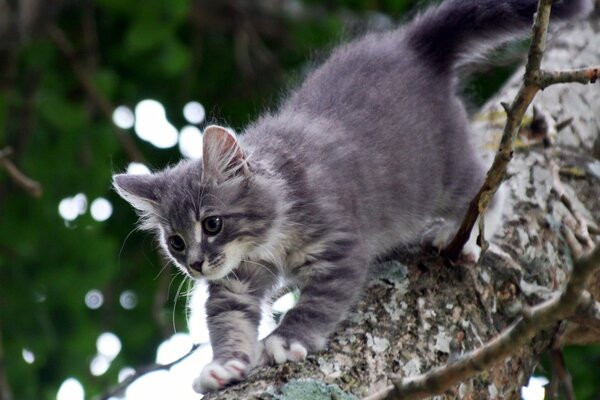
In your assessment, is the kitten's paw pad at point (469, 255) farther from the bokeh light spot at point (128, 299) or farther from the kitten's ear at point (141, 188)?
the bokeh light spot at point (128, 299)

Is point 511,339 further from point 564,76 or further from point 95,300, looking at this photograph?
point 95,300

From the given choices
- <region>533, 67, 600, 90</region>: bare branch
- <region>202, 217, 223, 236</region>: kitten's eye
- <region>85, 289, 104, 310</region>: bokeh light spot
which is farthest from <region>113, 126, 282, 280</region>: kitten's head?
<region>85, 289, 104, 310</region>: bokeh light spot

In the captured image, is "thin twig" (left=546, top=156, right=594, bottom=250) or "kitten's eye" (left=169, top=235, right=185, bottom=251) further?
"kitten's eye" (left=169, top=235, right=185, bottom=251)

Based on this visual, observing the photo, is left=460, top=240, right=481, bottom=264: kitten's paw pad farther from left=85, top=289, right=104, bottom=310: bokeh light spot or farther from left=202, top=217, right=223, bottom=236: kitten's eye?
left=85, top=289, right=104, bottom=310: bokeh light spot

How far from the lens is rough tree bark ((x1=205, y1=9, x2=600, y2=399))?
2848mm

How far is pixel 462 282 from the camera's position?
3332 millimetres

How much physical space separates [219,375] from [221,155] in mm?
985

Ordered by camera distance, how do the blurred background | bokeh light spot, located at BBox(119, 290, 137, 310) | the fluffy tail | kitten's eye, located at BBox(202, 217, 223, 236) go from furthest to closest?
bokeh light spot, located at BBox(119, 290, 137, 310), the blurred background, the fluffy tail, kitten's eye, located at BBox(202, 217, 223, 236)

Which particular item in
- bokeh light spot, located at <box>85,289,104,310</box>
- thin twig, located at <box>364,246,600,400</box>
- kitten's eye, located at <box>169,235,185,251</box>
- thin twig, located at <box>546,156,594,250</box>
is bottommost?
bokeh light spot, located at <box>85,289,104,310</box>

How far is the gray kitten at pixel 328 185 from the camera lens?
3551mm

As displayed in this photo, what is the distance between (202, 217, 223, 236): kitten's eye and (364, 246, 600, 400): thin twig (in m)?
1.61

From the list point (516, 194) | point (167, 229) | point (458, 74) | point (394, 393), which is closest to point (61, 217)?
point (167, 229)

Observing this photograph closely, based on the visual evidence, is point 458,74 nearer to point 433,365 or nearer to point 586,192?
point 586,192

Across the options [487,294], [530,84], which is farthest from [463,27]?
[530,84]
